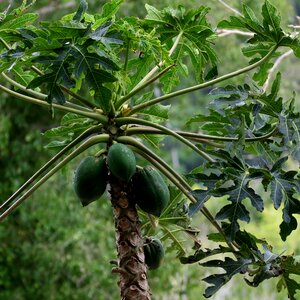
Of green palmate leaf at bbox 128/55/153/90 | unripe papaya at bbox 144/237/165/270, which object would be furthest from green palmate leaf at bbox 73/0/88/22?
unripe papaya at bbox 144/237/165/270

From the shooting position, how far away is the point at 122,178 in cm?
151

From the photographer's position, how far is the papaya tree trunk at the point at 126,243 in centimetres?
155

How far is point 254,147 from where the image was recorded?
171 cm

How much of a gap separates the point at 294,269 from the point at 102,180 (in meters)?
0.42

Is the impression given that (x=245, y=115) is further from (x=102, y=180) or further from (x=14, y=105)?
(x=14, y=105)

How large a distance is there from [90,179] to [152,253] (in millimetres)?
236

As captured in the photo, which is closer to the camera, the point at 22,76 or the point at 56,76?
the point at 56,76

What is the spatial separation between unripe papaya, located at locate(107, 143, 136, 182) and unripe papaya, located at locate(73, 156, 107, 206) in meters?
0.04

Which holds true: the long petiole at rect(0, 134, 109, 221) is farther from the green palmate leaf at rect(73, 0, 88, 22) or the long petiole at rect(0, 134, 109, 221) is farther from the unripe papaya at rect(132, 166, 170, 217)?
the green palmate leaf at rect(73, 0, 88, 22)

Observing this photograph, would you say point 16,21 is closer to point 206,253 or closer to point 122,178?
point 122,178

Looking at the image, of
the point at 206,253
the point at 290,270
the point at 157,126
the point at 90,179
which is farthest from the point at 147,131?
the point at 290,270

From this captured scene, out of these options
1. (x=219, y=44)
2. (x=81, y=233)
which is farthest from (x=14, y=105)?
(x=219, y=44)

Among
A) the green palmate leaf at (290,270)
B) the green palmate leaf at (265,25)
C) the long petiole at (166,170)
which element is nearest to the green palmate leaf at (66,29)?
the long petiole at (166,170)

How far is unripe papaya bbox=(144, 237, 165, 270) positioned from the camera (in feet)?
5.40
